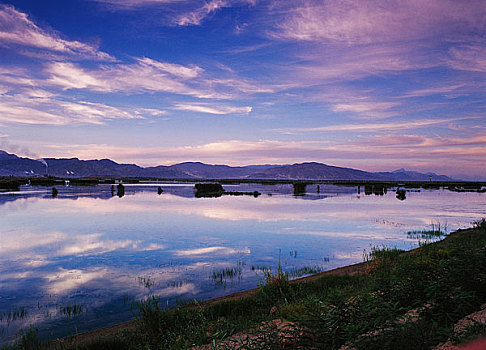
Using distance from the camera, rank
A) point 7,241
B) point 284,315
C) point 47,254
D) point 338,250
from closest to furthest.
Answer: point 284,315
point 47,254
point 338,250
point 7,241

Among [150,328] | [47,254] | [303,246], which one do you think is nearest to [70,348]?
[150,328]

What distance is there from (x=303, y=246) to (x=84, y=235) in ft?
56.3

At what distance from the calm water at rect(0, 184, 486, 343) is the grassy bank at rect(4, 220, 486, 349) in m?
2.58

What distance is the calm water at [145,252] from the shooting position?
1328 cm

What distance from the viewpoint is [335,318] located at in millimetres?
7082

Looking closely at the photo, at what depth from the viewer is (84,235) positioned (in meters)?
28.0

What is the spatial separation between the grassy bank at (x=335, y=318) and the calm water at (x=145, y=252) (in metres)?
2.58

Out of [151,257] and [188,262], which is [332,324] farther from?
[151,257]

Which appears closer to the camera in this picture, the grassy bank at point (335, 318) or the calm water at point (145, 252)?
the grassy bank at point (335, 318)

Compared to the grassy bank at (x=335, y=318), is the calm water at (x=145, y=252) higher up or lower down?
lower down

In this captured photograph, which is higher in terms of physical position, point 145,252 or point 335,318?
point 335,318

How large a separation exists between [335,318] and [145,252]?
17.5 m

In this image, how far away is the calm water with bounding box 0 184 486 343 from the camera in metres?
13.3

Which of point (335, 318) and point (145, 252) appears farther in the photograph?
point (145, 252)
